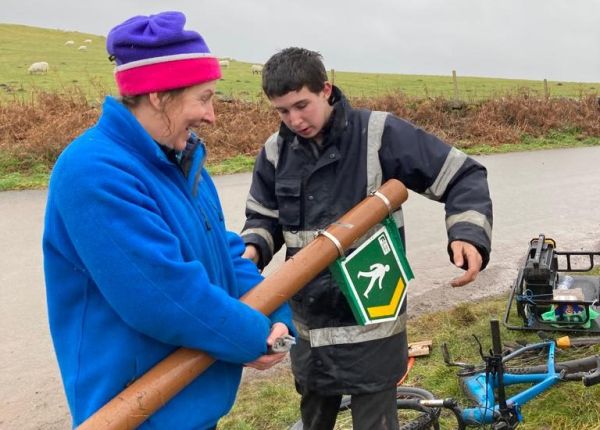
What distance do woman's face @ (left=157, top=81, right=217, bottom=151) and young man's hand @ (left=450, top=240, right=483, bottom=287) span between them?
3.87 ft

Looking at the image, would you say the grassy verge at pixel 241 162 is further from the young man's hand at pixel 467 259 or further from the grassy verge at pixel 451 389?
the young man's hand at pixel 467 259

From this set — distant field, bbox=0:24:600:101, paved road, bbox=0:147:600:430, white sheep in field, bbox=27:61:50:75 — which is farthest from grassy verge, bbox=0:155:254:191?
white sheep in field, bbox=27:61:50:75

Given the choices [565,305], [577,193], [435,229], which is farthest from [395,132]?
[577,193]

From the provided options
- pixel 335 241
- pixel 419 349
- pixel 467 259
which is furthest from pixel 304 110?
pixel 419 349

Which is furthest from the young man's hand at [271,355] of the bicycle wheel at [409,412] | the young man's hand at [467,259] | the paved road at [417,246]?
the paved road at [417,246]

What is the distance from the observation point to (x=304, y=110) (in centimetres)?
275

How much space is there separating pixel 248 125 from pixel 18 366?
1233 cm

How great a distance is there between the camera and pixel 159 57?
5.98 ft

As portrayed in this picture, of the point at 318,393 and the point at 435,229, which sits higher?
the point at 318,393

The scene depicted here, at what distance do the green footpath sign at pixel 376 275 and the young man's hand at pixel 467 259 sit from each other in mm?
Answer: 227

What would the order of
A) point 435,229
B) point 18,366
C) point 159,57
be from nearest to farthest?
point 159,57, point 18,366, point 435,229

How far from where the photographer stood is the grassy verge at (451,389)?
3795 millimetres

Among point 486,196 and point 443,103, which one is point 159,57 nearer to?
point 486,196

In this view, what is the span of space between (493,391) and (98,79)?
70.0 feet
